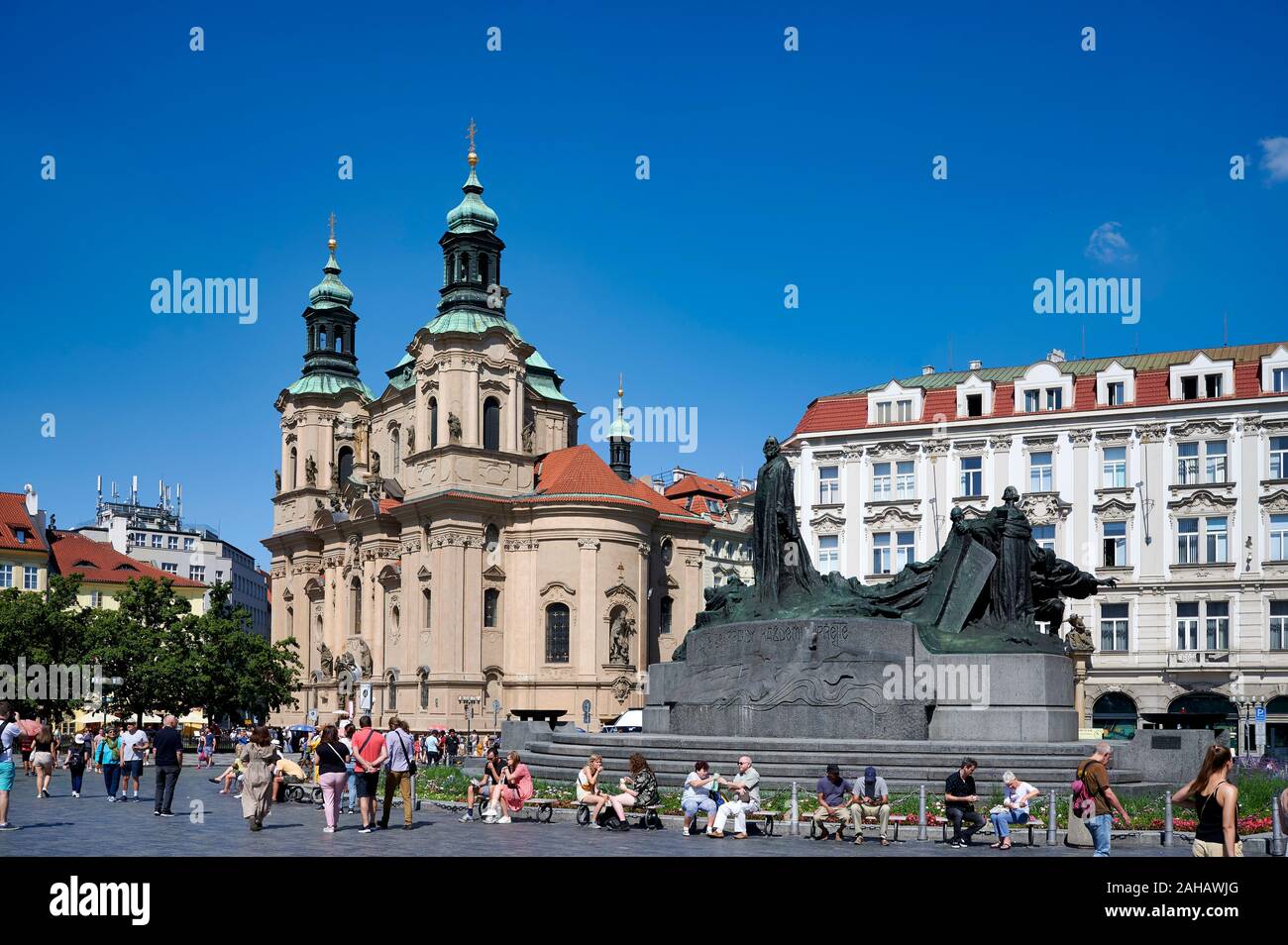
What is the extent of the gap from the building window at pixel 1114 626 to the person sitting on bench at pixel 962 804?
3919 centimetres

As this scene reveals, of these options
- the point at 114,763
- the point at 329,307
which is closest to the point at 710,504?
the point at 329,307

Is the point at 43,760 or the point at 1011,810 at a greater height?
the point at 1011,810

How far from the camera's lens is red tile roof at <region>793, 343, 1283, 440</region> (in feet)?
182

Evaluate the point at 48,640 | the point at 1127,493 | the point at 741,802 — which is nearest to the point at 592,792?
the point at 741,802

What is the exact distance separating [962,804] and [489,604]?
61.1 m

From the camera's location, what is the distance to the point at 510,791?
22094mm

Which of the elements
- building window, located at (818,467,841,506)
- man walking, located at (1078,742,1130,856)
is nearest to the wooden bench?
man walking, located at (1078,742,1130,856)

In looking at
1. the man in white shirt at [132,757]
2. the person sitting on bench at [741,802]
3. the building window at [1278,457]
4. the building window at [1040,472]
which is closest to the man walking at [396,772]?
the person sitting on bench at [741,802]

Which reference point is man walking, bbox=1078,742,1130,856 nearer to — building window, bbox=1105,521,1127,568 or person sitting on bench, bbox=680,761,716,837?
person sitting on bench, bbox=680,761,716,837

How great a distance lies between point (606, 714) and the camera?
75.9 m

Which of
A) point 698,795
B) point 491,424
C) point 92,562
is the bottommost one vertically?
point 698,795

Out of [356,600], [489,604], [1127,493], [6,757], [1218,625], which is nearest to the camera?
[6,757]

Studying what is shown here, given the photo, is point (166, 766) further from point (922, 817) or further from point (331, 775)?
point (922, 817)
